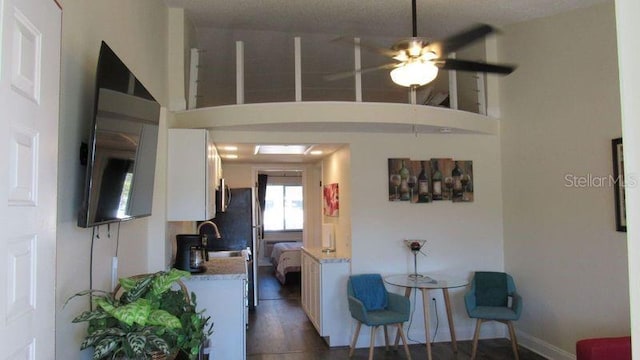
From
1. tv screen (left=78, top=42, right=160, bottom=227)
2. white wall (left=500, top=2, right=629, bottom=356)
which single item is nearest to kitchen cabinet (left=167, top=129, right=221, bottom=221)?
tv screen (left=78, top=42, right=160, bottom=227)

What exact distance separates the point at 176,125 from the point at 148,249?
53.4 inches

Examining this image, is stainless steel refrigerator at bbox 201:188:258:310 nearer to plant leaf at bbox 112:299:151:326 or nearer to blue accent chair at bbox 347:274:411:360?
blue accent chair at bbox 347:274:411:360

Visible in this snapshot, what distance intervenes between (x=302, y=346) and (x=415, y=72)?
→ 123 inches

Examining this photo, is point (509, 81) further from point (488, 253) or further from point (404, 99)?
point (404, 99)

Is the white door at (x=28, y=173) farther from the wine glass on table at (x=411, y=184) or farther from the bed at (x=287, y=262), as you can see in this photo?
the bed at (x=287, y=262)

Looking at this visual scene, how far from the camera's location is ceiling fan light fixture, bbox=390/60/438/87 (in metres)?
2.86

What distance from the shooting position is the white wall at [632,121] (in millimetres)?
719

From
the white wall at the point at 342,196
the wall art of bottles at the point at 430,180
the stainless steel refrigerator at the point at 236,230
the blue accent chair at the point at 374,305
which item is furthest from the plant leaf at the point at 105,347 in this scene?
the stainless steel refrigerator at the point at 236,230

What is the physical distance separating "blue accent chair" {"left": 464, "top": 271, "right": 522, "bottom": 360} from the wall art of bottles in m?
0.88

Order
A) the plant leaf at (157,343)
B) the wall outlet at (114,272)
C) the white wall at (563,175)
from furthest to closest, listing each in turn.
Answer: the white wall at (563,175) < the wall outlet at (114,272) < the plant leaf at (157,343)

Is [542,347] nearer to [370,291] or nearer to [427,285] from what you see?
[427,285]

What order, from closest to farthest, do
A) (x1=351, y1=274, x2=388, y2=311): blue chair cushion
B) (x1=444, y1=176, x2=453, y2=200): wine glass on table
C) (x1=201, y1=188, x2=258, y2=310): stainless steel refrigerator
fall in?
1. (x1=351, y1=274, x2=388, y2=311): blue chair cushion
2. (x1=444, y1=176, x2=453, y2=200): wine glass on table
3. (x1=201, y1=188, x2=258, y2=310): stainless steel refrigerator

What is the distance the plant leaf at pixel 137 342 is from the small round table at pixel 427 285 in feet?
9.42

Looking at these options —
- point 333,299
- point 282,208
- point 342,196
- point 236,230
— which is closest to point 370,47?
point 342,196
